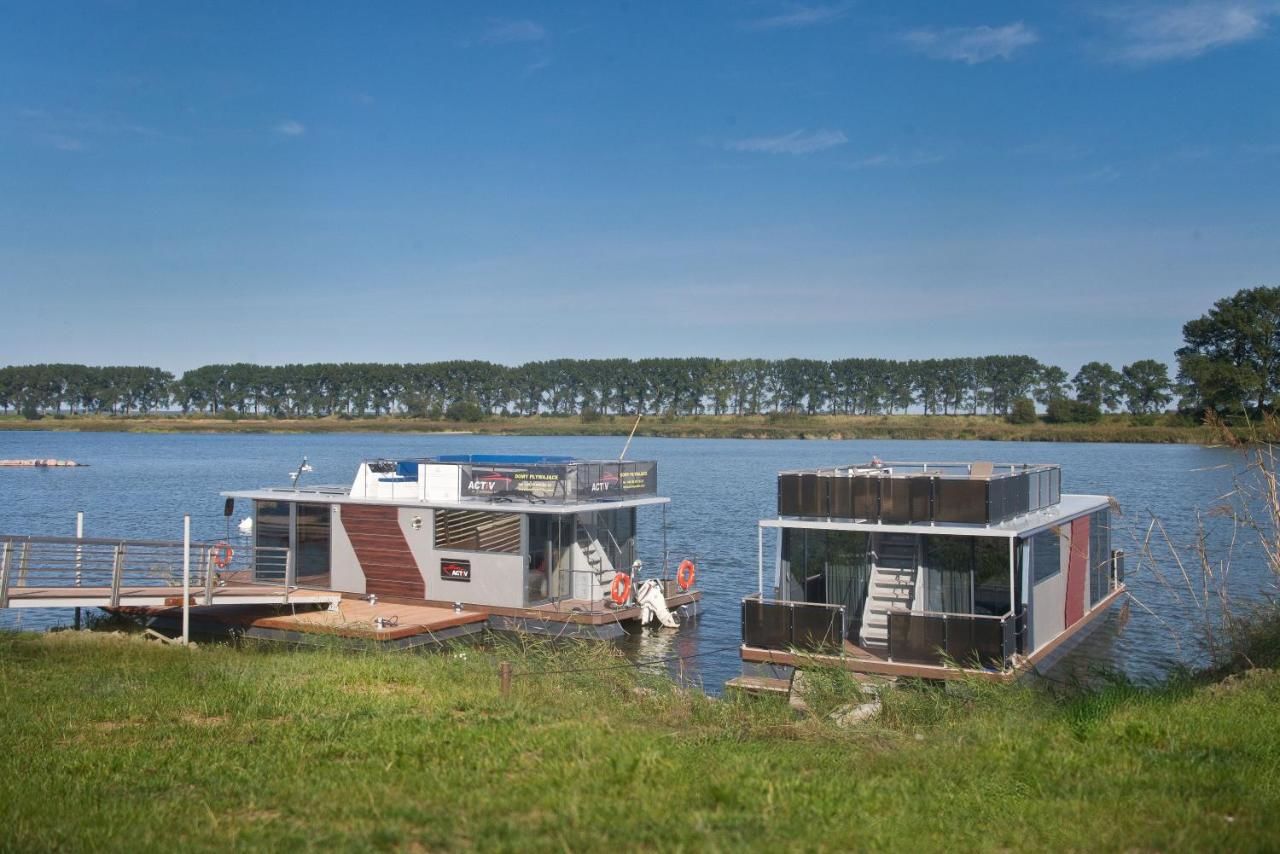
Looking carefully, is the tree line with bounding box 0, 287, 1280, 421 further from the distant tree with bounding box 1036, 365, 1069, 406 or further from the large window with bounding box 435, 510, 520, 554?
the large window with bounding box 435, 510, 520, 554

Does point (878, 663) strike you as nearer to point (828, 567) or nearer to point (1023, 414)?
point (828, 567)

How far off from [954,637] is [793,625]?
2152mm

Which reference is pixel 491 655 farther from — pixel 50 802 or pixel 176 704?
pixel 50 802

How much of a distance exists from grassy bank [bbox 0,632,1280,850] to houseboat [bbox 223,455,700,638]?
28.5 ft

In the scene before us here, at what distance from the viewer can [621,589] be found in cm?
2067

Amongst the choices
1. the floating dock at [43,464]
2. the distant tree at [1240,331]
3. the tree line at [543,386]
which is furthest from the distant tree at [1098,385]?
the floating dock at [43,464]

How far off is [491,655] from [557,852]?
9662 millimetres

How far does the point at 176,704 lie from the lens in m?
10.1

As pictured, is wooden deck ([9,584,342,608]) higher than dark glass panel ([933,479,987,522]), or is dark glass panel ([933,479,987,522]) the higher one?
dark glass panel ([933,479,987,522])

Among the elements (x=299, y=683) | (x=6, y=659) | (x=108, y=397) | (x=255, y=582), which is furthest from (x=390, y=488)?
(x=108, y=397)

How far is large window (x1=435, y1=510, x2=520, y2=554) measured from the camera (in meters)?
20.4

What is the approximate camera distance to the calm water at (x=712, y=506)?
2022cm

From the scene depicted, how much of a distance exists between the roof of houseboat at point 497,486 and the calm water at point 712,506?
2929mm

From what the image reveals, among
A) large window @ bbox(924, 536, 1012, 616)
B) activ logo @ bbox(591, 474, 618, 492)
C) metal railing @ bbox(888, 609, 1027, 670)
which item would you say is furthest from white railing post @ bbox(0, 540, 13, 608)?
large window @ bbox(924, 536, 1012, 616)
